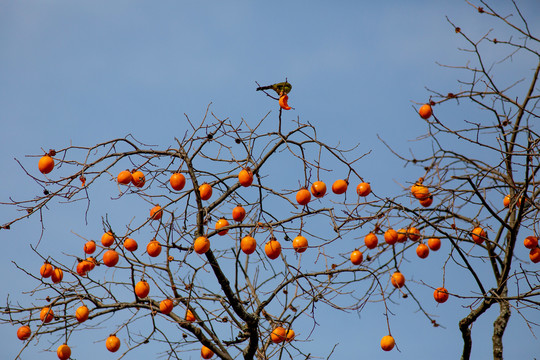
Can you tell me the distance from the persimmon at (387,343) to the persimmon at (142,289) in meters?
2.01

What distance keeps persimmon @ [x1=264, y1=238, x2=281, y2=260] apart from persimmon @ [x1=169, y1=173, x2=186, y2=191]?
2.76 ft

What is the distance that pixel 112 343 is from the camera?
4719mm

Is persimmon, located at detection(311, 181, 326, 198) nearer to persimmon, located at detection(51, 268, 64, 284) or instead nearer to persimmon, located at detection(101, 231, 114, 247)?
persimmon, located at detection(101, 231, 114, 247)

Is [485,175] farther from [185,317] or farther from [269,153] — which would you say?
[185,317]

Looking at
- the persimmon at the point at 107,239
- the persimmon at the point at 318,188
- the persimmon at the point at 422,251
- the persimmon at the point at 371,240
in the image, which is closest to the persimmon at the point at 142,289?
the persimmon at the point at 107,239

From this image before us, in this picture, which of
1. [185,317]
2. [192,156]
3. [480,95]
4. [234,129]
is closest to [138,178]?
[192,156]

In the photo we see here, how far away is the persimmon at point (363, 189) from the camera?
4.59 m

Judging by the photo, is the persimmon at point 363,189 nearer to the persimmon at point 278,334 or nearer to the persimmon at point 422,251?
the persimmon at point 422,251

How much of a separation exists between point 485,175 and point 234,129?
2248 mm

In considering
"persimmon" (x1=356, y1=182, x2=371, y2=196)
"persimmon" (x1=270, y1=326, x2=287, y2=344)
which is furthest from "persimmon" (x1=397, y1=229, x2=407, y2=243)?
"persimmon" (x1=270, y1=326, x2=287, y2=344)

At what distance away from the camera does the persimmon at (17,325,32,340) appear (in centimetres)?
504

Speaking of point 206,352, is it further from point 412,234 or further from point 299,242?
point 412,234

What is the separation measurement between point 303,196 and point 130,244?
158 centimetres

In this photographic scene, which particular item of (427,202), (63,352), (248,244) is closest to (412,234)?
(427,202)
